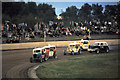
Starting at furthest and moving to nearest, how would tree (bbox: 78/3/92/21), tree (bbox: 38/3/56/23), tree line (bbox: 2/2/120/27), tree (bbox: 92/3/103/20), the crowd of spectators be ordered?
tree (bbox: 78/3/92/21) < tree (bbox: 92/3/103/20) < tree (bbox: 38/3/56/23) < tree line (bbox: 2/2/120/27) < the crowd of spectators

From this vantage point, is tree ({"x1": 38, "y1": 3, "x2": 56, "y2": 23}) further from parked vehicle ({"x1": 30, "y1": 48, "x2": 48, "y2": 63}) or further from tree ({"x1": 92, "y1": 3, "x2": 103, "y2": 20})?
parked vehicle ({"x1": 30, "y1": 48, "x2": 48, "y2": 63})

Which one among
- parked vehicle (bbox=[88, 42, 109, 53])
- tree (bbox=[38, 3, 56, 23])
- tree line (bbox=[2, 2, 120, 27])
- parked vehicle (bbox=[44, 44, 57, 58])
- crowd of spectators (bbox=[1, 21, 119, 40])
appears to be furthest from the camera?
tree (bbox=[38, 3, 56, 23])

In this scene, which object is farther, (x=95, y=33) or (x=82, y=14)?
(x=82, y=14)

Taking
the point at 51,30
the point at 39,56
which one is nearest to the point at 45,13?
the point at 51,30

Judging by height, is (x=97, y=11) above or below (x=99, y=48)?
above

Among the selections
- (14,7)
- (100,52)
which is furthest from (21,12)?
(100,52)

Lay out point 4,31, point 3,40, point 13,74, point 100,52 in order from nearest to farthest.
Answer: point 13,74
point 100,52
point 3,40
point 4,31

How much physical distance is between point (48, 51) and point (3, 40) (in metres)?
23.2

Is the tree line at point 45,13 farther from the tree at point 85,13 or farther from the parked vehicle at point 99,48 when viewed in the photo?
the parked vehicle at point 99,48

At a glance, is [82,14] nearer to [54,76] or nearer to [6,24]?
[6,24]

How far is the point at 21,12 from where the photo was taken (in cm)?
7169

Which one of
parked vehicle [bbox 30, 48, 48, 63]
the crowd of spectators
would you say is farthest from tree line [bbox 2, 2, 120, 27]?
parked vehicle [bbox 30, 48, 48, 63]

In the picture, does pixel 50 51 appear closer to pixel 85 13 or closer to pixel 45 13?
pixel 45 13

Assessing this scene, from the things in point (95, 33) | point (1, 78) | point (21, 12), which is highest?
point (21, 12)
